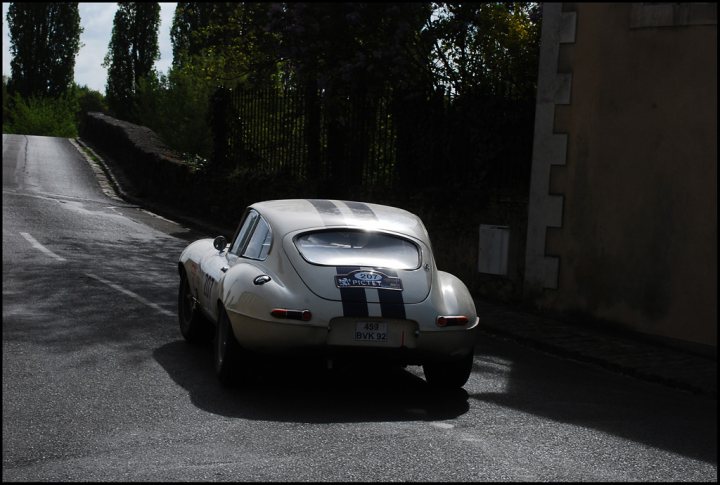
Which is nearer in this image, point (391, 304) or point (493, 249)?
point (391, 304)

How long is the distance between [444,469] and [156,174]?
76.0ft

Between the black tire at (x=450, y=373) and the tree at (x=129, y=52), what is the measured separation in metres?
→ 57.9

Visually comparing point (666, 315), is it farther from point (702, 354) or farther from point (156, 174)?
point (156, 174)

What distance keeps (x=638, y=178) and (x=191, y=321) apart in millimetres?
5332

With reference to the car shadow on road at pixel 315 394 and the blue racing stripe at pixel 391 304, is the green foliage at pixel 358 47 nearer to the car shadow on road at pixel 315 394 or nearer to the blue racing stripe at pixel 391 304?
the blue racing stripe at pixel 391 304

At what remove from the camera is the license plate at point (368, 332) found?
23.8 feet

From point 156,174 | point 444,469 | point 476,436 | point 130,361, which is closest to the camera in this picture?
point 444,469

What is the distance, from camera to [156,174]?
90.7ft

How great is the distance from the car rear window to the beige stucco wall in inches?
160

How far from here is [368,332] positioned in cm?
725

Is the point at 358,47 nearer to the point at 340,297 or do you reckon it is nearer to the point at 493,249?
the point at 493,249

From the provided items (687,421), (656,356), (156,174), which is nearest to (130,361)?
(687,421)

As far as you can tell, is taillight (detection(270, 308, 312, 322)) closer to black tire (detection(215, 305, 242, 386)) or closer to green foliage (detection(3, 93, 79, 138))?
black tire (detection(215, 305, 242, 386))

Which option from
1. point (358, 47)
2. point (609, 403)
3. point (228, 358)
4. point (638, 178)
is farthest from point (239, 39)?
point (609, 403)
